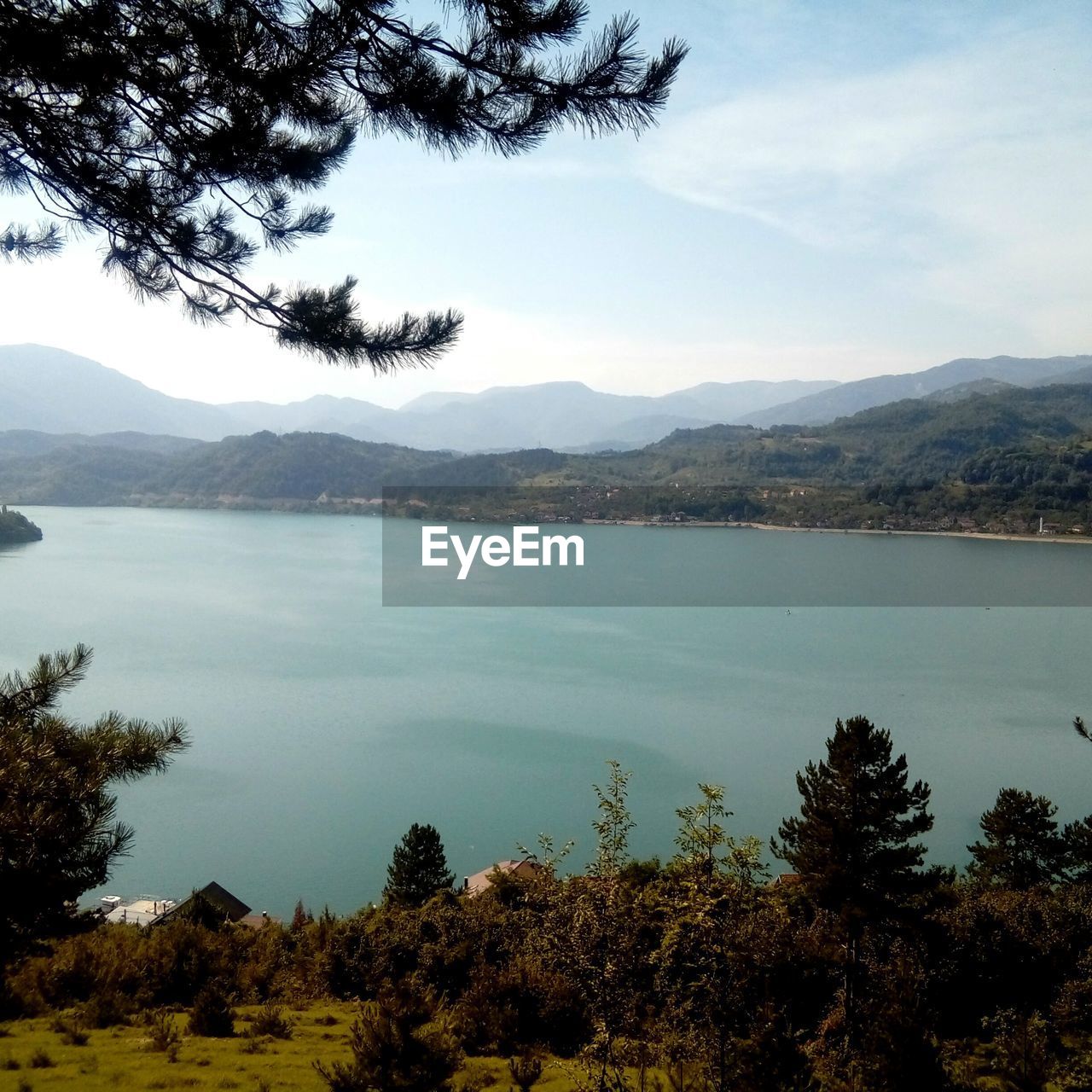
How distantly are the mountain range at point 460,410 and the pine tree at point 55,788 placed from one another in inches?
3119

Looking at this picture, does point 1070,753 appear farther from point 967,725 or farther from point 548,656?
point 548,656

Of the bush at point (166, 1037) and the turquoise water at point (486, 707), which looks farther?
the turquoise water at point (486, 707)

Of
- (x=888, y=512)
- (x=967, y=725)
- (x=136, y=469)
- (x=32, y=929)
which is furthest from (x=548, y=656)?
(x=136, y=469)

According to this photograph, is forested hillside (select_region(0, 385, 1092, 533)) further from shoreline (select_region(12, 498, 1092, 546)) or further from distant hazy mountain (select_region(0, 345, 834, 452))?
distant hazy mountain (select_region(0, 345, 834, 452))

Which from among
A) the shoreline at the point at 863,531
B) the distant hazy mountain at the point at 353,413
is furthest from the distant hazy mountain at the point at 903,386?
the shoreline at the point at 863,531

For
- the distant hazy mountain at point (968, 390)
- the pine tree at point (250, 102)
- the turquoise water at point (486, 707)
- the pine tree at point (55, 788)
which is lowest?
the turquoise water at point (486, 707)

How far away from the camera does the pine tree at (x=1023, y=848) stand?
631 cm

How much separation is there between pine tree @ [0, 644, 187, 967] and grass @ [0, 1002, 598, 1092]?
1.21m

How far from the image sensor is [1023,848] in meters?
6.43

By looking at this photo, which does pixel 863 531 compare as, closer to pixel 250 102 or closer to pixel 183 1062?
pixel 183 1062

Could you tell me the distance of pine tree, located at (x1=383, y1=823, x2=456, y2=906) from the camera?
6.10 metres

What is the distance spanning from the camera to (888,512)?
37312 mm

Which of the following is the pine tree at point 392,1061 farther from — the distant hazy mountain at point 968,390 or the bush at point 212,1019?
the distant hazy mountain at point 968,390

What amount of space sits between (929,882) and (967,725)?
8.45 metres
